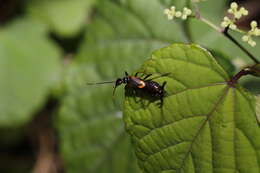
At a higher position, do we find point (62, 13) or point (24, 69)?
point (62, 13)

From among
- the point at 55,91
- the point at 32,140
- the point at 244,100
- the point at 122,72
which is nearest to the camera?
the point at 244,100

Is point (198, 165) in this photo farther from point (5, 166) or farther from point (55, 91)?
point (5, 166)

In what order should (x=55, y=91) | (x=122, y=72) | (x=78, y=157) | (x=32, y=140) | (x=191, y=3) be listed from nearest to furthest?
(x=191, y=3)
(x=122, y=72)
(x=78, y=157)
(x=55, y=91)
(x=32, y=140)

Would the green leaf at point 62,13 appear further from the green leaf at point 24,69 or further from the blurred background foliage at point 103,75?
the blurred background foliage at point 103,75

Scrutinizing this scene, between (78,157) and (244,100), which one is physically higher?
(244,100)

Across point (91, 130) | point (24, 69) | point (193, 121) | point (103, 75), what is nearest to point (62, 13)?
point (24, 69)

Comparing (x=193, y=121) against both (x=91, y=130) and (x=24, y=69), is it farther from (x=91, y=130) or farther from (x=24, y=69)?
(x=24, y=69)

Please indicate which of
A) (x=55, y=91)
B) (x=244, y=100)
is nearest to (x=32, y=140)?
(x=55, y=91)

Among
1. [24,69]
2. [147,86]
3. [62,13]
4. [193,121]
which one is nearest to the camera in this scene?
[193,121]
